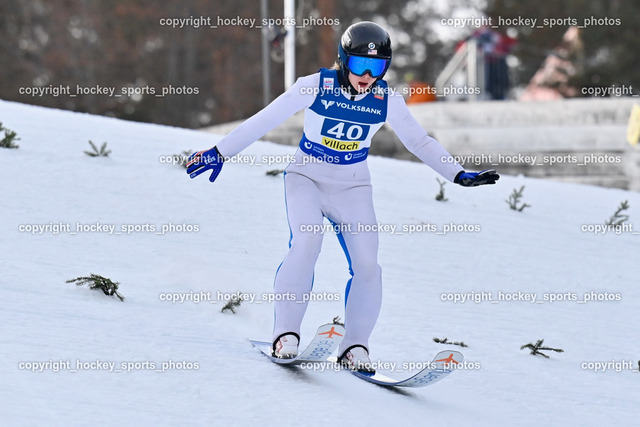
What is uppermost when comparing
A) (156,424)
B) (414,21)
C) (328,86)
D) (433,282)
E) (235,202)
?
(414,21)

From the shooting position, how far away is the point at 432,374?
457 centimetres

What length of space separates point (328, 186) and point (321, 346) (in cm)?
84

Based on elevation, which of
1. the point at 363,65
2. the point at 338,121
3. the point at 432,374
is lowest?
the point at 432,374

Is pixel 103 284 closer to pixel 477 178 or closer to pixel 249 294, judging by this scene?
pixel 249 294

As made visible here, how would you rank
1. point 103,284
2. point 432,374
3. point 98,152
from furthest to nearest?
point 98,152 → point 103,284 → point 432,374

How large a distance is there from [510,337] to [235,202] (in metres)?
2.68

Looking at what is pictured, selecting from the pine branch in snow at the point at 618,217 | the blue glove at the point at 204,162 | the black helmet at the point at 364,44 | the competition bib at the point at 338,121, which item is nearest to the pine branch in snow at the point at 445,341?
the competition bib at the point at 338,121

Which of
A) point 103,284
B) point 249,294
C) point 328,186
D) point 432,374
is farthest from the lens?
point 249,294

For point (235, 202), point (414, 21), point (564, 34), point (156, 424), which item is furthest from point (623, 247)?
point (414, 21)

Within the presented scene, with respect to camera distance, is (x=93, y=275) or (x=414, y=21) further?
(x=414, y=21)

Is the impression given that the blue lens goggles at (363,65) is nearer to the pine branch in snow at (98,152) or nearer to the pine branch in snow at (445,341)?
the pine branch in snow at (445,341)

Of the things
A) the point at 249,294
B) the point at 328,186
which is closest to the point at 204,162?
the point at 328,186

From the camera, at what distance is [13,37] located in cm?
3669

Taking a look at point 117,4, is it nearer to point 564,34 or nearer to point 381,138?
point 564,34
